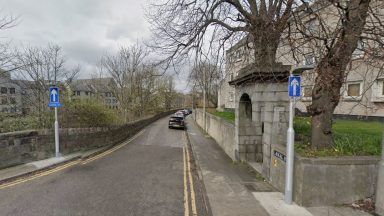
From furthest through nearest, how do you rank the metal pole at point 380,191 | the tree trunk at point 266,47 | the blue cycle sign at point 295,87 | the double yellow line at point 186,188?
the tree trunk at point 266,47, the blue cycle sign at point 295,87, the double yellow line at point 186,188, the metal pole at point 380,191

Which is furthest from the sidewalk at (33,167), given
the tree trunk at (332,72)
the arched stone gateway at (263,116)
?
the tree trunk at (332,72)

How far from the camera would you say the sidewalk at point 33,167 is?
6507mm

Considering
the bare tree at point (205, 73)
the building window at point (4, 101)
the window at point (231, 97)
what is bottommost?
the building window at point (4, 101)

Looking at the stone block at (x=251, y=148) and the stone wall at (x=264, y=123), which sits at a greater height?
the stone wall at (x=264, y=123)

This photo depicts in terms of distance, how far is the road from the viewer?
4656 mm

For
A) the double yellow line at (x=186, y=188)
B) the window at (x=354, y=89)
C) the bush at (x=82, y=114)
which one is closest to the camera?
the double yellow line at (x=186, y=188)

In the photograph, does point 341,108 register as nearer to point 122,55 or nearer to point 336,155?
point 336,155

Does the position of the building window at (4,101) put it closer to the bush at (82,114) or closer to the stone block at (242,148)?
the bush at (82,114)

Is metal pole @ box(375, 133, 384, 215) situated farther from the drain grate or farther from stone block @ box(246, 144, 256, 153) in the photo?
stone block @ box(246, 144, 256, 153)

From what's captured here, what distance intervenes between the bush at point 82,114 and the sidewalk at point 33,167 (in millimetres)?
1959

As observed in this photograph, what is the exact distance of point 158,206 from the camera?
193 inches

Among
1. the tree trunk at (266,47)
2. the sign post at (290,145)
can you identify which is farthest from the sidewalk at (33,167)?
the tree trunk at (266,47)

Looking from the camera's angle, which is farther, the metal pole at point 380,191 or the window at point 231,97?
the window at point 231,97

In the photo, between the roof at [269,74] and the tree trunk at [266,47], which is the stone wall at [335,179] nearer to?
the roof at [269,74]
